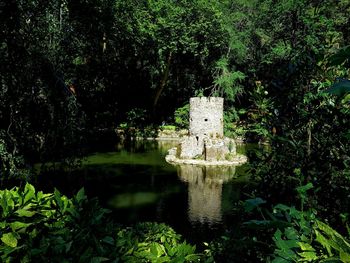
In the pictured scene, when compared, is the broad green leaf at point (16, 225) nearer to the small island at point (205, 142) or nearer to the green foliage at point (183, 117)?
the small island at point (205, 142)

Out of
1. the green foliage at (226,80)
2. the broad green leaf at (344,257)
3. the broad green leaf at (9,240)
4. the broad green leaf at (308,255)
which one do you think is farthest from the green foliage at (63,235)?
the green foliage at (226,80)

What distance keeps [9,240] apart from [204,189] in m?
12.6

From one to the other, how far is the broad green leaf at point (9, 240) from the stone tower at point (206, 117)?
19908 mm

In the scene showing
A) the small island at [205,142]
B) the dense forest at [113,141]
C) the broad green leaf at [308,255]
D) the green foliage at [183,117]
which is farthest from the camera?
the green foliage at [183,117]

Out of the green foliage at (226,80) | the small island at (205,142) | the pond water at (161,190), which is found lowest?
the pond water at (161,190)

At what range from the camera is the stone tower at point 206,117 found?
22.5m

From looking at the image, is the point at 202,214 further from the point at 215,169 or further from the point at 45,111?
the point at 215,169

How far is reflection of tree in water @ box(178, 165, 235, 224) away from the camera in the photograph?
38.7ft

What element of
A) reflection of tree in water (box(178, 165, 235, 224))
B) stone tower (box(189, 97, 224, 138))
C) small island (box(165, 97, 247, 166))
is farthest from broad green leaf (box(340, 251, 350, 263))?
stone tower (box(189, 97, 224, 138))

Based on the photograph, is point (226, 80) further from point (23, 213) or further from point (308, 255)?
point (308, 255)

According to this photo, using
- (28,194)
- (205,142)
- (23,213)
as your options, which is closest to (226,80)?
(205,142)

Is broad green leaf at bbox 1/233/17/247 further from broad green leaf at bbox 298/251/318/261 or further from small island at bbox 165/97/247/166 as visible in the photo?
small island at bbox 165/97/247/166

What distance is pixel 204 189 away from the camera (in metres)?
14.9

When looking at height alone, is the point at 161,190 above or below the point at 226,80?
below
